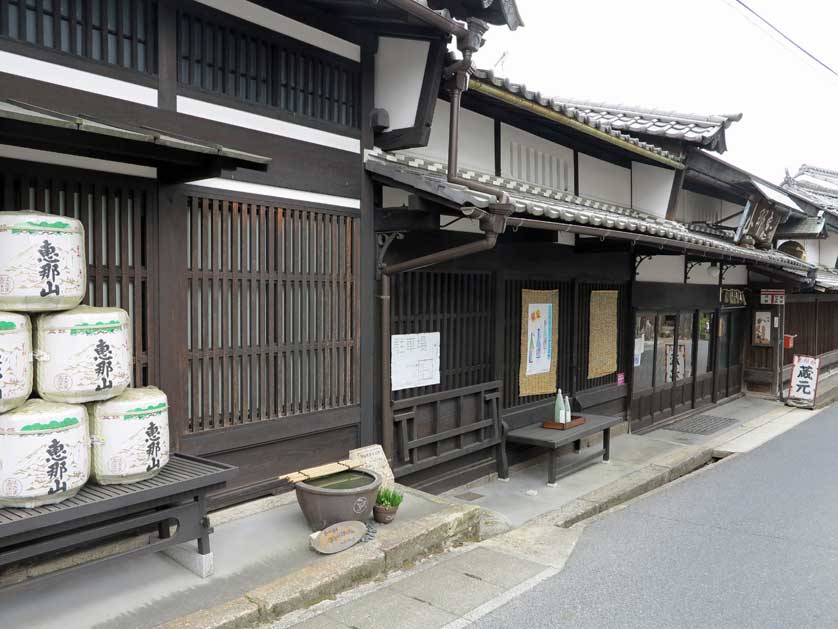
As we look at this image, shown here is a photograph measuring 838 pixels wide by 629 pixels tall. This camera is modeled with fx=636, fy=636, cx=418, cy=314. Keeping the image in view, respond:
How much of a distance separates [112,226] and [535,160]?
7152 millimetres

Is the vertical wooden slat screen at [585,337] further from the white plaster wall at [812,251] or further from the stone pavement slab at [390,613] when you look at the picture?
the white plaster wall at [812,251]

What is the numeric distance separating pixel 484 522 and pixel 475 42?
5.22 metres

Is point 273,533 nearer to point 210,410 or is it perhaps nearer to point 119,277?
point 210,410

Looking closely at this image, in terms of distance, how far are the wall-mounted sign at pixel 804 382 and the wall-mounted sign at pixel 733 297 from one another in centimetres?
216

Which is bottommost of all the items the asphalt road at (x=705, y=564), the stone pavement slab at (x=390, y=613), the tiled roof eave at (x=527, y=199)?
the asphalt road at (x=705, y=564)

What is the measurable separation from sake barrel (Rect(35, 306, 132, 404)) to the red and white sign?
18.3m

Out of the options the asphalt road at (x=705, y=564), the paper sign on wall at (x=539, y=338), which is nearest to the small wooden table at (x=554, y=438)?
the paper sign on wall at (x=539, y=338)

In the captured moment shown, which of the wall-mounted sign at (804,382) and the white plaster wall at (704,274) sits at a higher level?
the white plaster wall at (704,274)

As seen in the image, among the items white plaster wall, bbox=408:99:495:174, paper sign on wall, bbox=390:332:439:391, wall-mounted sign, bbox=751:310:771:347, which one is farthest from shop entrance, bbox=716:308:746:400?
paper sign on wall, bbox=390:332:439:391

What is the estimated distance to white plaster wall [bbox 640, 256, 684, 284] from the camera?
13669 millimetres

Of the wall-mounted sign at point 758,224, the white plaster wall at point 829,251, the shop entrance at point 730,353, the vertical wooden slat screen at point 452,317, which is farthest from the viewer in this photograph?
the white plaster wall at point 829,251

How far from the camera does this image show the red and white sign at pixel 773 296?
18.0 metres

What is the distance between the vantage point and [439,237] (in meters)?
8.26

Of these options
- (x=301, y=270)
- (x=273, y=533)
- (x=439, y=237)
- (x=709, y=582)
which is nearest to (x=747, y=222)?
(x=439, y=237)
